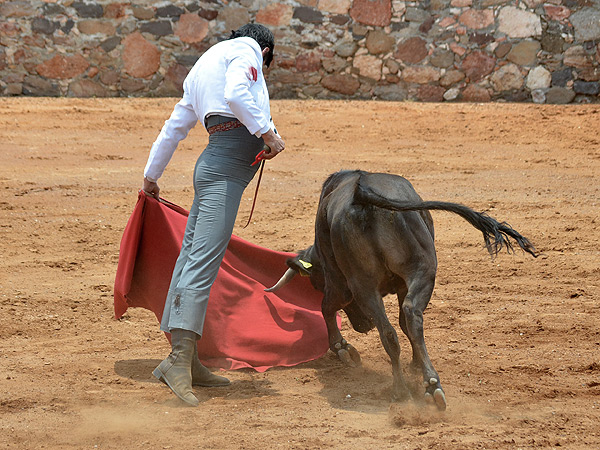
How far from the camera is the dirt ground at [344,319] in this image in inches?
139

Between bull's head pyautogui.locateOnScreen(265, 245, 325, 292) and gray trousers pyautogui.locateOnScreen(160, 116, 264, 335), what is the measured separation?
73 centimetres

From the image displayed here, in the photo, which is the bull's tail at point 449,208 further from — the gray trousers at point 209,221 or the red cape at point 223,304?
the red cape at point 223,304

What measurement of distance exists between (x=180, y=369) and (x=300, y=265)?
106 cm

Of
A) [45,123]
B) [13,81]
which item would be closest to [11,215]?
[45,123]

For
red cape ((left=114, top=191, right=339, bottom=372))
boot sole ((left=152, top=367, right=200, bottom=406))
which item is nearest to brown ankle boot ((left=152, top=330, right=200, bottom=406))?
boot sole ((left=152, top=367, right=200, bottom=406))

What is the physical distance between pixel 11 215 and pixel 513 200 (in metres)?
4.81

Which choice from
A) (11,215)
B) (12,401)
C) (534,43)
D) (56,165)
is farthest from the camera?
(534,43)

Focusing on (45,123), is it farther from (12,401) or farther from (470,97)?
(12,401)

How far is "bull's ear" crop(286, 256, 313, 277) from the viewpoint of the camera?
458 centimetres

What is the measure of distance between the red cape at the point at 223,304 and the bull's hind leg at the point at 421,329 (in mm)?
1063

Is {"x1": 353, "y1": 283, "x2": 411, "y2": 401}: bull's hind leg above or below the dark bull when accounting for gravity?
below

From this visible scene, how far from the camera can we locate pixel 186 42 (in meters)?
11.7

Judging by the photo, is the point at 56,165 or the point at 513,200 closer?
the point at 513,200

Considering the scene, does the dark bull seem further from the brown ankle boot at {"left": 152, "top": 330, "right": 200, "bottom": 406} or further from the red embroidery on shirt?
the brown ankle boot at {"left": 152, "top": 330, "right": 200, "bottom": 406}
